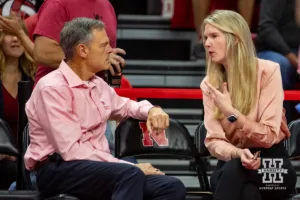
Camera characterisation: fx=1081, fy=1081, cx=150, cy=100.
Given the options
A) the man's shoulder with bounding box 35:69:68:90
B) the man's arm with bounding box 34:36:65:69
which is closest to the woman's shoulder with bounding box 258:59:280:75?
the man's shoulder with bounding box 35:69:68:90

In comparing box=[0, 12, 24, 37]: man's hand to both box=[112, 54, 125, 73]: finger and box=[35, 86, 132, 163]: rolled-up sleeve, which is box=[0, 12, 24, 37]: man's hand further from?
box=[35, 86, 132, 163]: rolled-up sleeve

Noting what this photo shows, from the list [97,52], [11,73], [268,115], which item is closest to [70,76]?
[97,52]

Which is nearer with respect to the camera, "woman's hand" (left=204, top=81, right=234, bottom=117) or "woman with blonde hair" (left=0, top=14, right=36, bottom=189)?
"woman's hand" (left=204, top=81, right=234, bottom=117)

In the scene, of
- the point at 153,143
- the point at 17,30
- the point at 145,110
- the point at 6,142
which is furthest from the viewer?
the point at 17,30

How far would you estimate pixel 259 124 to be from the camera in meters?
5.80

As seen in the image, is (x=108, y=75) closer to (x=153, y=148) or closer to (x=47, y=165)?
(x=153, y=148)

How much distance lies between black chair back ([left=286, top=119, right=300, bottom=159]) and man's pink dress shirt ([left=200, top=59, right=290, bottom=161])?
0.46 meters

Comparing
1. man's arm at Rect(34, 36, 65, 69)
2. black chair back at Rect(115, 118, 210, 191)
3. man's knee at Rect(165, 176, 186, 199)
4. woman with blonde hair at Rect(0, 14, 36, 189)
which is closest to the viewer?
man's knee at Rect(165, 176, 186, 199)

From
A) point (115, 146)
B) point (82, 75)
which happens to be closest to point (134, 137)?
point (115, 146)

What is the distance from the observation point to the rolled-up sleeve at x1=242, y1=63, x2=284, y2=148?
18.9 feet

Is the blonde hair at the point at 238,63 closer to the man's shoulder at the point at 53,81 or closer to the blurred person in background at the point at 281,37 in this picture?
the man's shoulder at the point at 53,81

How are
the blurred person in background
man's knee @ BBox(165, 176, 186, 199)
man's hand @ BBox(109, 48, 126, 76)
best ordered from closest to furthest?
man's knee @ BBox(165, 176, 186, 199) → man's hand @ BBox(109, 48, 126, 76) → the blurred person in background

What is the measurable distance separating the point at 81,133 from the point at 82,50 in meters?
0.45

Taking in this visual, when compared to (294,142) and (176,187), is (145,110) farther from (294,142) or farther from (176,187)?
(294,142)
